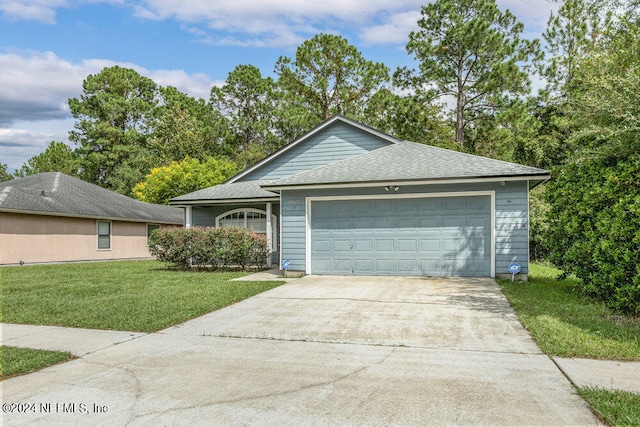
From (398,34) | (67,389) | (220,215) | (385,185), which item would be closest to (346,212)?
(385,185)

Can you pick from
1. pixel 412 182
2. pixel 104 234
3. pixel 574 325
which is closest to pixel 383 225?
pixel 412 182

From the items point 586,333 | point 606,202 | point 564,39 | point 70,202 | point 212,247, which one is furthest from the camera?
point 564,39

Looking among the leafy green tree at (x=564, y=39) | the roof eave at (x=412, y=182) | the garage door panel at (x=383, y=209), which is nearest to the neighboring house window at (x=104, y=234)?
the roof eave at (x=412, y=182)

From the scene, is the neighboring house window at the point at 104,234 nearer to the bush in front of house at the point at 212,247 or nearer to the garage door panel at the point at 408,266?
the bush in front of house at the point at 212,247

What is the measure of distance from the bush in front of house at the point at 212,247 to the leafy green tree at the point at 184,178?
13701 millimetres

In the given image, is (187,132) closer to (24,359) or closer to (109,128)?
(109,128)

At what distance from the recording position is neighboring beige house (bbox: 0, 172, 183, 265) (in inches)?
669

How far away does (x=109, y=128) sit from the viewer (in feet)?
125

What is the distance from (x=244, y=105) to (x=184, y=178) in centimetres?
1356

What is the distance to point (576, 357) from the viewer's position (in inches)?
176

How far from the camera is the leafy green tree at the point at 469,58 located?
22.8 metres

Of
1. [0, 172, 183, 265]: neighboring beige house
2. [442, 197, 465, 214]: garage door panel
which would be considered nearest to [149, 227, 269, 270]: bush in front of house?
[442, 197, 465, 214]: garage door panel

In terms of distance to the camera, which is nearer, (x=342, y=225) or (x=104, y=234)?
(x=342, y=225)

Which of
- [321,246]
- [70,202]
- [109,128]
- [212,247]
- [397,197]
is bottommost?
[212,247]
